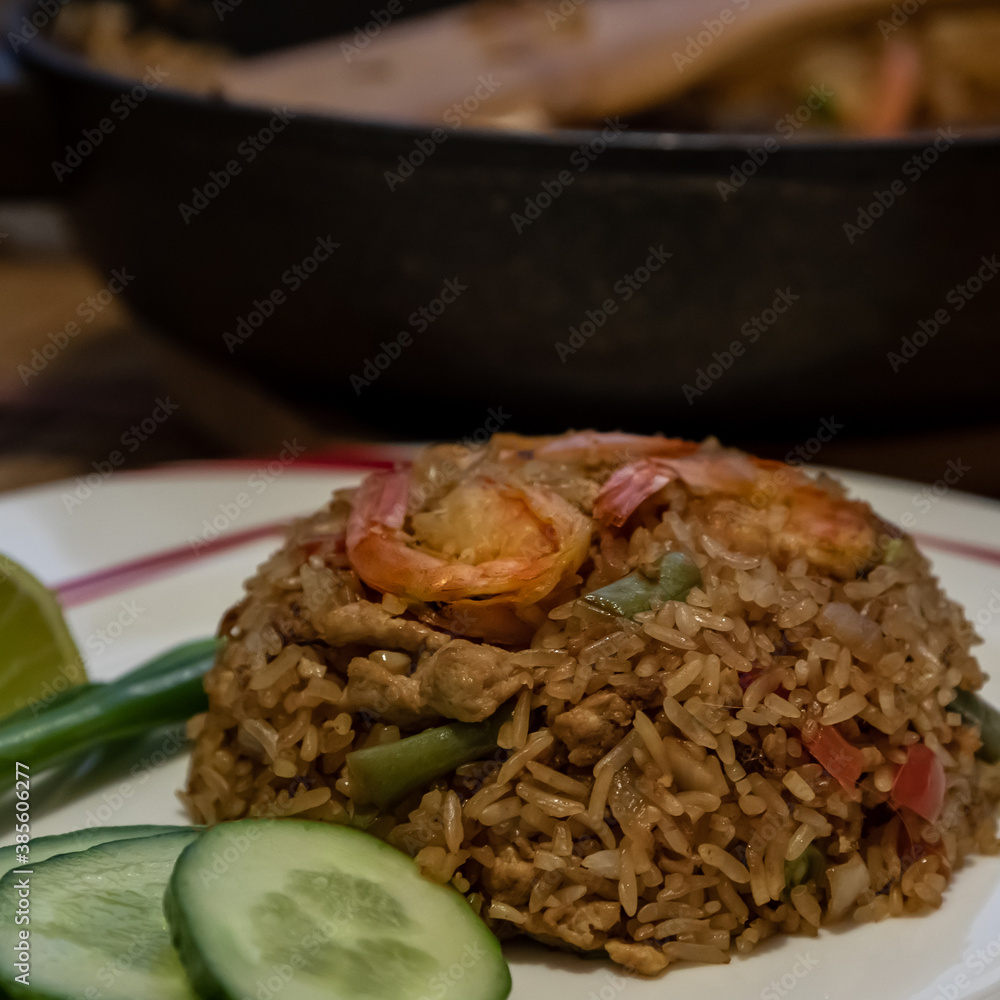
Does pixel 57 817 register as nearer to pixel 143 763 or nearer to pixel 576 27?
pixel 143 763

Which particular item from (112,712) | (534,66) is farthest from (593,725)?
(534,66)

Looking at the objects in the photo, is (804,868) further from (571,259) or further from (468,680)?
(571,259)

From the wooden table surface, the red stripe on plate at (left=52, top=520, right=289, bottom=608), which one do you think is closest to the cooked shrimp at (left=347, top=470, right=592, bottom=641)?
the red stripe on plate at (left=52, top=520, right=289, bottom=608)

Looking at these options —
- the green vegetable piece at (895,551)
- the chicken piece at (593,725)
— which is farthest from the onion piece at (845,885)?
the green vegetable piece at (895,551)

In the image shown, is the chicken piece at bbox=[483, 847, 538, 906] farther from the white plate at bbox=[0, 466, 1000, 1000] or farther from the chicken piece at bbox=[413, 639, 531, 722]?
the chicken piece at bbox=[413, 639, 531, 722]

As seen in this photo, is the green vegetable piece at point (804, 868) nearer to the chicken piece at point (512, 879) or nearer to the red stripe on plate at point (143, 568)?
the chicken piece at point (512, 879)
